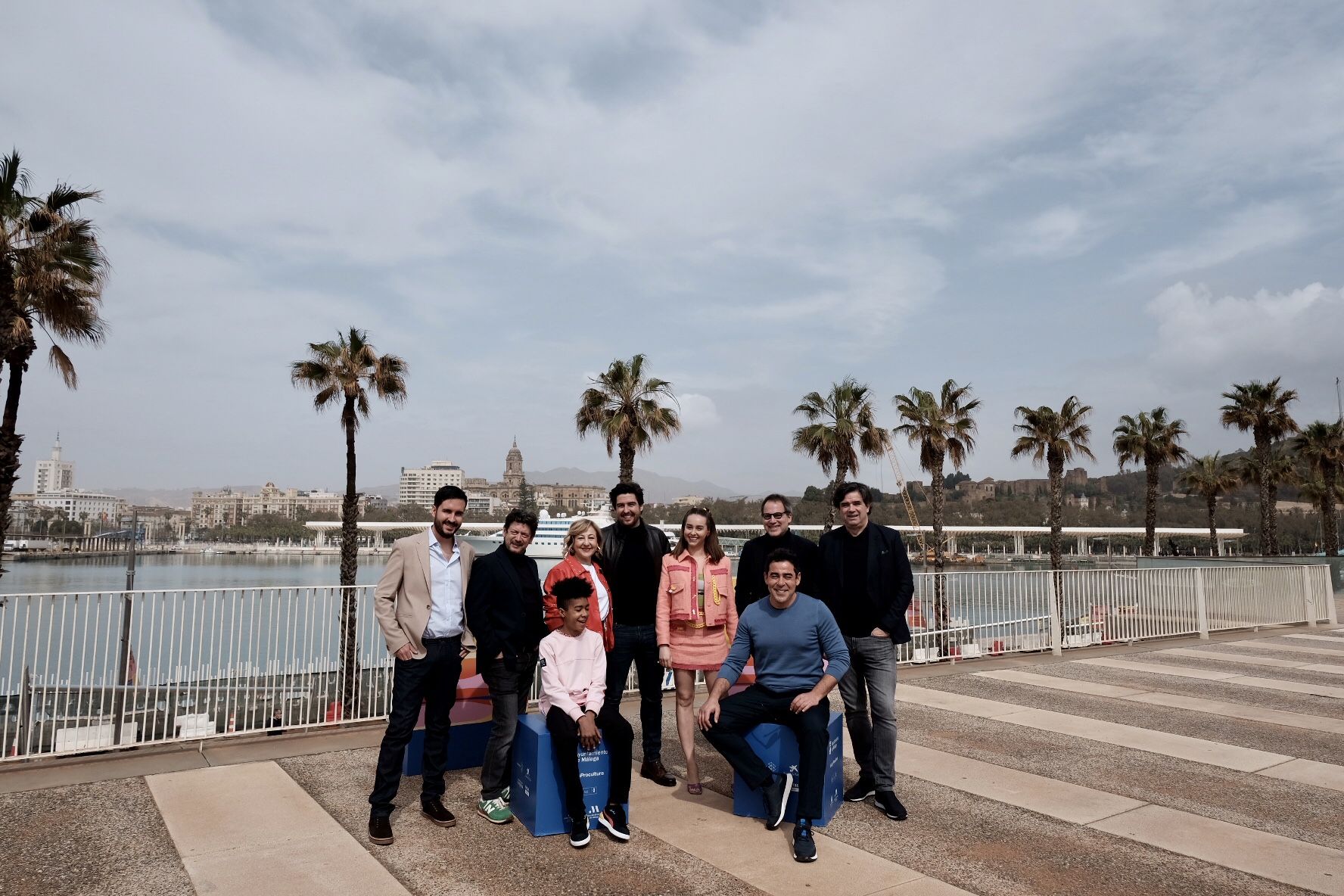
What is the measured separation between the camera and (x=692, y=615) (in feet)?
14.8

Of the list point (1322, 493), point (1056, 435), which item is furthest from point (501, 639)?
point (1322, 493)

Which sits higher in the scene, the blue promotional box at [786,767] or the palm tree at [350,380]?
the palm tree at [350,380]

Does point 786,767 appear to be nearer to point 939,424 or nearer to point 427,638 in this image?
point 427,638

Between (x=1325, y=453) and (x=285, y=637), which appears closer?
(x=285, y=637)

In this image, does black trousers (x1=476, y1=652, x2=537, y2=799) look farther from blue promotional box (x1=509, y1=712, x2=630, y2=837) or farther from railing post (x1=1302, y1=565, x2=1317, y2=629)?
railing post (x1=1302, y1=565, x2=1317, y2=629)

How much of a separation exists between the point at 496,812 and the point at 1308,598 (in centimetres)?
1574

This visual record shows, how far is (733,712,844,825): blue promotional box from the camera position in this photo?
4035mm

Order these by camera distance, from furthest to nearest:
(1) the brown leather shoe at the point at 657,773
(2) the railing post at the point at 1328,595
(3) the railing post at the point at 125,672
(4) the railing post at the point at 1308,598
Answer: (2) the railing post at the point at 1328,595
(4) the railing post at the point at 1308,598
(3) the railing post at the point at 125,672
(1) the brown leather shoe at the point at 657,773

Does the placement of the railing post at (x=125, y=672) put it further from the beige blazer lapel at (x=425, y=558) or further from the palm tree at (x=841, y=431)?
the palm tree at (x=841, y=431)

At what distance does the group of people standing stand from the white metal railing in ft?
3.80

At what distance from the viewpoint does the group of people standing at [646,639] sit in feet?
13.1

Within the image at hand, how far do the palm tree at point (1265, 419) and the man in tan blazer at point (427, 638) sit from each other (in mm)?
39250

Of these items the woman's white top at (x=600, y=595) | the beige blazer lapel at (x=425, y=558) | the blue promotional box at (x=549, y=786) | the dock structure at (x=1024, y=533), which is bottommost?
the dock structure at (x=1024, y=533)

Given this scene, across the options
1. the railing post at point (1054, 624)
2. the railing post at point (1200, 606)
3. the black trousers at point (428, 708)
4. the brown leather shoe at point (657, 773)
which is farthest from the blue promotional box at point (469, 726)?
the railing post at point (1200, 606)
